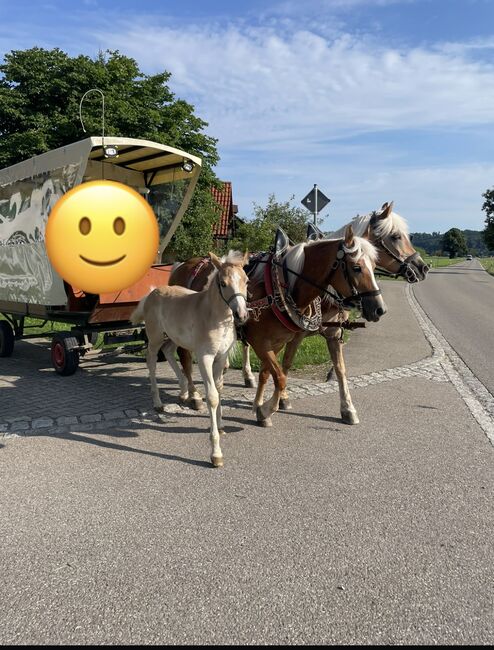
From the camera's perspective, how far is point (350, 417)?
507cm

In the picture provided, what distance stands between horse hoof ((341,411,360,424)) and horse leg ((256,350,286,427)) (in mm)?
815

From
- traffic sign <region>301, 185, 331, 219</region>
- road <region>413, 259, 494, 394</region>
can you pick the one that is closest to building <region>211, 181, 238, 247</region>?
road <region>413, 259, 494, 394</region>

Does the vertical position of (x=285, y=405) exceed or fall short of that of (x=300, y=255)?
it falls short

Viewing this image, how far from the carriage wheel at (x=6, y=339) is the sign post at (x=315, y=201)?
6412mm

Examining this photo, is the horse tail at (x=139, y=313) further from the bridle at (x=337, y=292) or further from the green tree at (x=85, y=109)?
the green tree at (x=85, y=109)

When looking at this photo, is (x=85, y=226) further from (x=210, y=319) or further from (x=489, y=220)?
(x=489, y=220)

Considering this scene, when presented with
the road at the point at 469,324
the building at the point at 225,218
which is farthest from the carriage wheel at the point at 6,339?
the building at the point at 225,218

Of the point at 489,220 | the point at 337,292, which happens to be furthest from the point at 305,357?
the point at 489,220

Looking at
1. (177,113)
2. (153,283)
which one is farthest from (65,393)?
(177,113)

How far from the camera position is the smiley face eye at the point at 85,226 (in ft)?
11.7

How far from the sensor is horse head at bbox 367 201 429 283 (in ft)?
18.9

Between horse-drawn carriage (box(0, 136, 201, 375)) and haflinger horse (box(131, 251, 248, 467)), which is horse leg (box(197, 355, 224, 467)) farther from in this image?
horse-drawn carriage (box(0, 136, 201, 375))

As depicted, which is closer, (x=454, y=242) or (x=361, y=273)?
(x=361, y=273)

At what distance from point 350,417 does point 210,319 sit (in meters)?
1.95
